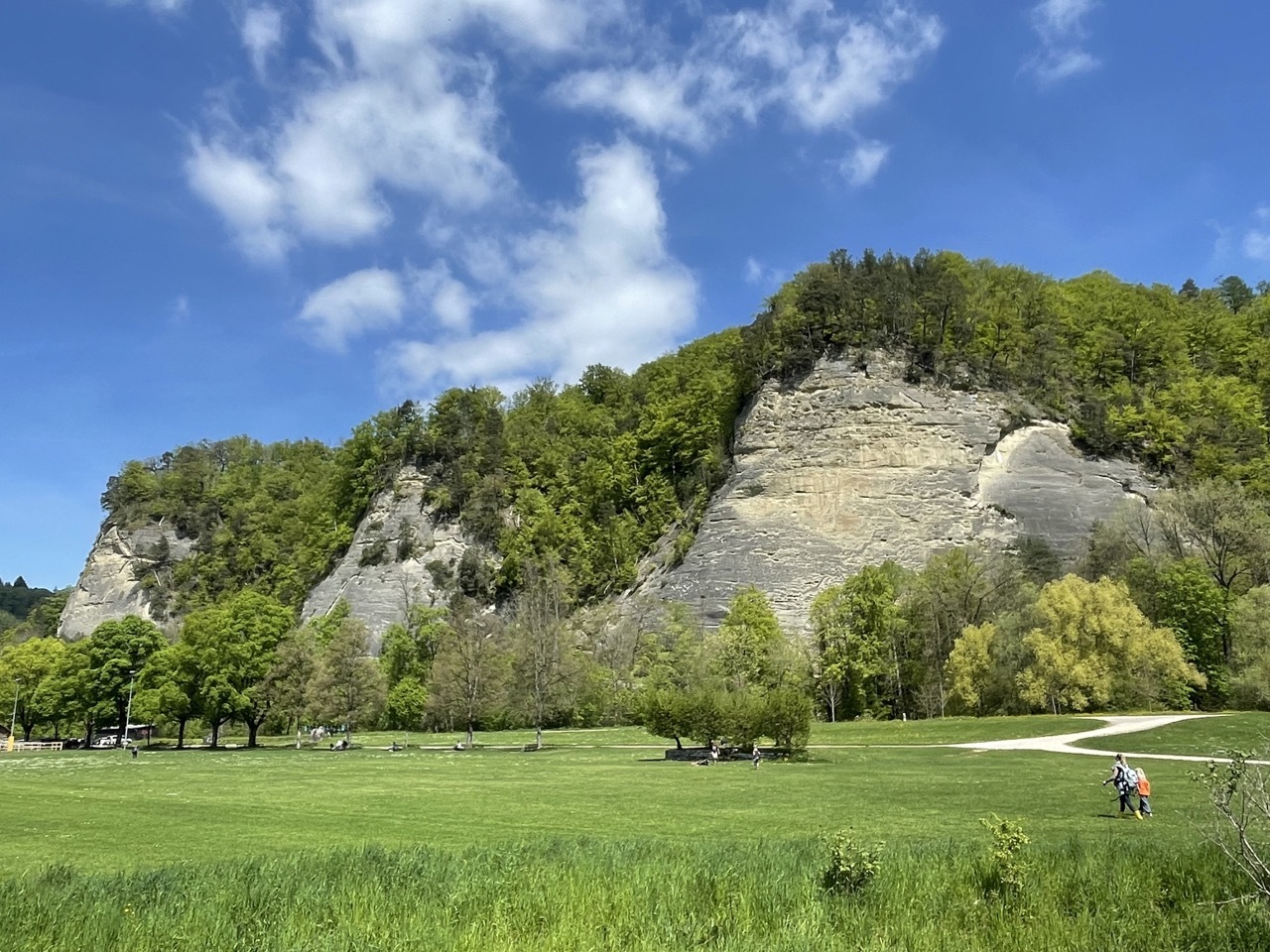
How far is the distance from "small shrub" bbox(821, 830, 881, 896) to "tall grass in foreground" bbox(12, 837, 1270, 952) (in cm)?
12

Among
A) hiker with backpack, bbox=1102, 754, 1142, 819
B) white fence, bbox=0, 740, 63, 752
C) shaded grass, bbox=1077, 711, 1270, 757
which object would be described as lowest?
white fence, bbox=0, 740, 63, 752

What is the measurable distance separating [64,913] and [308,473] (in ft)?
457

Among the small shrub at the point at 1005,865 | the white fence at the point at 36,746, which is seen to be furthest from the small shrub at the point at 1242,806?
the white fence at the point at 36,746

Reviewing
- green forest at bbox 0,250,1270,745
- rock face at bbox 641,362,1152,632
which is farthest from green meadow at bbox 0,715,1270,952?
rock face at bbox 641,362,1152,632

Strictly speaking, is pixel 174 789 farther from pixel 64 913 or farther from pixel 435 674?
pixel 435 674

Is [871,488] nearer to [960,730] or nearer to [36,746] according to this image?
[960,730]

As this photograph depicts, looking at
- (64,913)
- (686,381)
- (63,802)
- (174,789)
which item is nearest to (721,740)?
(174,789)

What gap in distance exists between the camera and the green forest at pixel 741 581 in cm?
5559

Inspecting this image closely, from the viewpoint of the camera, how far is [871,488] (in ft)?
258

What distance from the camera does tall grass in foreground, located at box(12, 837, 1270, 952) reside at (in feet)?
27.0

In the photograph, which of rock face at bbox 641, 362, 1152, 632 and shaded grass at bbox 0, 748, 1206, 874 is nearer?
shaded grass at bbox 0, 748, 1206, 874

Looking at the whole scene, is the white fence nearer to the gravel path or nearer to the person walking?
the gravel path

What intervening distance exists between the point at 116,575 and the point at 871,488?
105 metres

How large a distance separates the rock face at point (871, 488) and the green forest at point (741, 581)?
11.0ft
